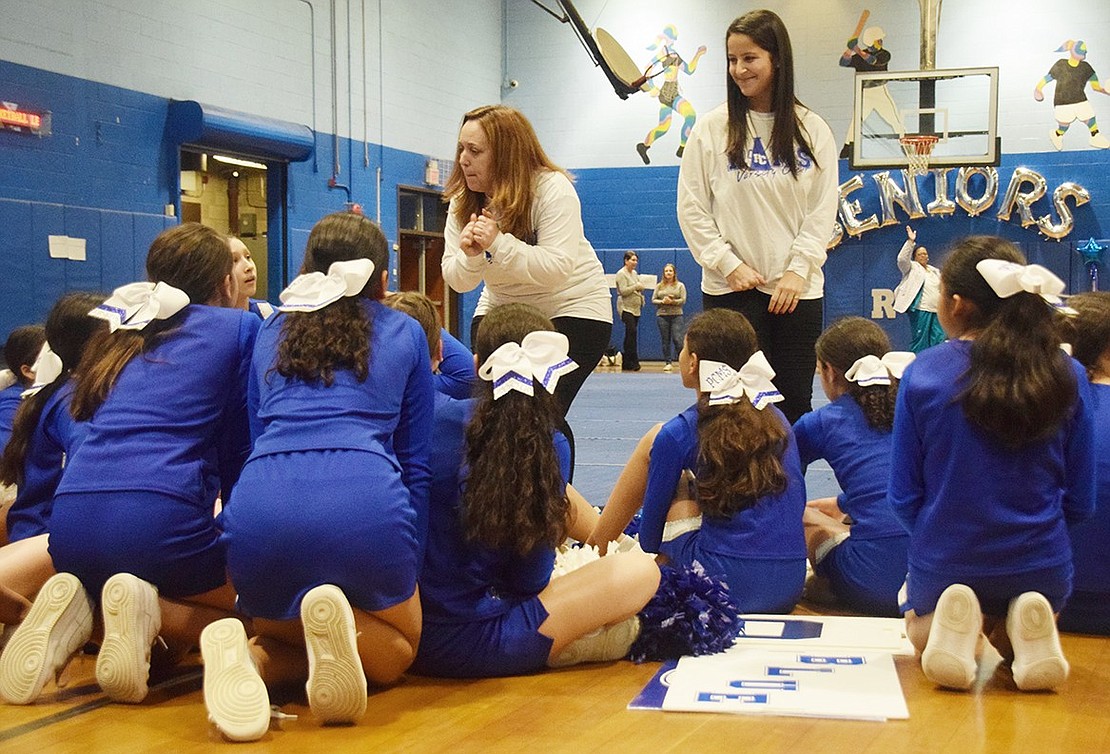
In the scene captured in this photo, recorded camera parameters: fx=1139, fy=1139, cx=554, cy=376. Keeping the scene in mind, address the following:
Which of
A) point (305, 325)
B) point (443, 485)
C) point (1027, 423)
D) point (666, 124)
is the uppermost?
point (666, 124)

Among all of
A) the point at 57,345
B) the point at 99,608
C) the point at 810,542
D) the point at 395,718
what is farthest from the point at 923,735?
the point at 57,345

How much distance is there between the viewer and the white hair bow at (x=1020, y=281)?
236 centimetres

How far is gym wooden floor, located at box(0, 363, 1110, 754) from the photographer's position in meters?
2.04

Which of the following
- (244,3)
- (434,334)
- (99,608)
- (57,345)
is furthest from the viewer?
(244,3)

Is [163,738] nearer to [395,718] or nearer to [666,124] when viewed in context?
[395,718]

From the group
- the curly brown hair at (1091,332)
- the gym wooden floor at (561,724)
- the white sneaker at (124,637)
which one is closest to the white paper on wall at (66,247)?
the gym wooden floor at (561,724)

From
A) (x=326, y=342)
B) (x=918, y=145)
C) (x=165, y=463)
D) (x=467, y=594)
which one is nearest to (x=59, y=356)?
(x=165, y=463)

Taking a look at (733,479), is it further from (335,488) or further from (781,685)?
(335,488)

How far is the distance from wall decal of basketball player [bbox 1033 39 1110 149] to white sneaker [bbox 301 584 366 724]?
1347 cm

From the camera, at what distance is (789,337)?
350 cm

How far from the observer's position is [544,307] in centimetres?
351

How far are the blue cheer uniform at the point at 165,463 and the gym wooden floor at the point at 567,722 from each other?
29 cm

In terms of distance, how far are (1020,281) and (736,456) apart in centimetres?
84

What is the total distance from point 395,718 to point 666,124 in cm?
1357
